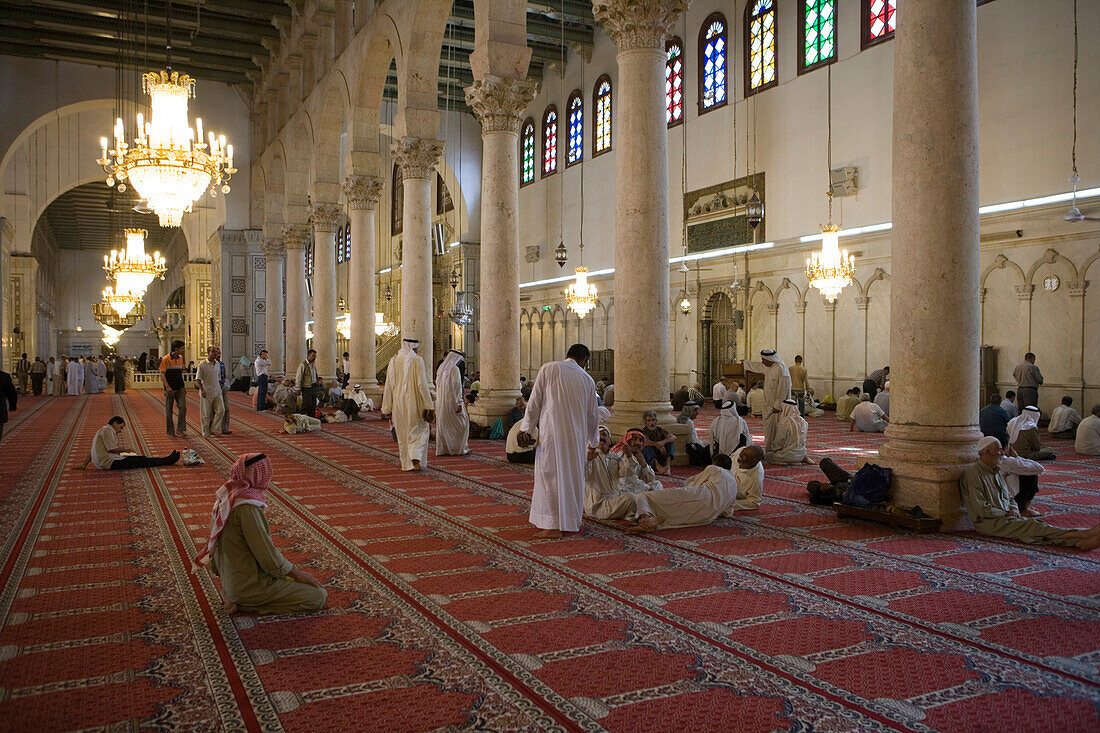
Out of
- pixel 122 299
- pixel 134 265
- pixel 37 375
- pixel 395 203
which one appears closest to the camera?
pixel 134 265

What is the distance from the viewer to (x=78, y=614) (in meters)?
3.27

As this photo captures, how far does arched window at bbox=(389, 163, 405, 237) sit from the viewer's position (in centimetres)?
2612

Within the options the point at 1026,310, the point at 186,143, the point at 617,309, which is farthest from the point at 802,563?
the point at 1026,310

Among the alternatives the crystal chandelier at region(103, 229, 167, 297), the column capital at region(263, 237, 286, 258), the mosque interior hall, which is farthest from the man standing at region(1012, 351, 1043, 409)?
the crystal chandelier at region(103, 229, 167, 297)

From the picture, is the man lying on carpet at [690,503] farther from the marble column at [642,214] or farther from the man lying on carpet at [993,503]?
the marble column at [642,214]

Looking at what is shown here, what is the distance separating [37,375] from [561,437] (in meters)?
19.9

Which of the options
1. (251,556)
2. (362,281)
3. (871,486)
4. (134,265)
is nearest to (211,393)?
(362,281)

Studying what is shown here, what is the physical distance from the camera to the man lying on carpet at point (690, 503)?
483cm

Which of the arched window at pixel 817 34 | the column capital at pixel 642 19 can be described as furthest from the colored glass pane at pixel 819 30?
the column capital at pixel 642 19

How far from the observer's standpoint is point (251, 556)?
10.9 ft

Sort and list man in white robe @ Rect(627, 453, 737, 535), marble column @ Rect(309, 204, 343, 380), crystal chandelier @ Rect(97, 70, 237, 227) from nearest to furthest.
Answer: man in white robe @ Rect(627, 453, 737, 535) → crystal chandelier @ Rect(97, 70, 237, 227) → marble column @ Rect(309, 204, 343, 380)

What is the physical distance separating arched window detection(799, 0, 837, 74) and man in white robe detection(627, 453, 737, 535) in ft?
34.3

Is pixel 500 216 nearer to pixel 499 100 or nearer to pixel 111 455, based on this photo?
pixel 499 100

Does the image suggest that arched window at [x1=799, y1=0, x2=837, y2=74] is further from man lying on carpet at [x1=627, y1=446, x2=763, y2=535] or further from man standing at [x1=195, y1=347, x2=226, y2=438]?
man lying on carpet at [x1=627, y1=446, x2=763, y2=535]
